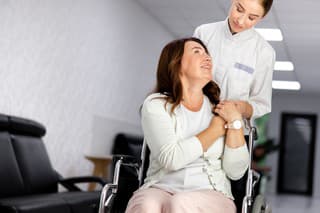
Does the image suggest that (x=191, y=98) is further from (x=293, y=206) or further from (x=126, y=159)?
(x=293, y=206)

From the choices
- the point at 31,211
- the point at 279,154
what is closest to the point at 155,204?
the point at 31,211

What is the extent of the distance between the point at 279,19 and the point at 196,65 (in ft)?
22.3

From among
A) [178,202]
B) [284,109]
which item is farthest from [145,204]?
[284,109]

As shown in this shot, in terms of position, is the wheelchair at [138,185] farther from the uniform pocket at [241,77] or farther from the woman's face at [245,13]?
the woman's face at [245,13]

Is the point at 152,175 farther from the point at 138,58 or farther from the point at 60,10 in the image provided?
the point at 138,58

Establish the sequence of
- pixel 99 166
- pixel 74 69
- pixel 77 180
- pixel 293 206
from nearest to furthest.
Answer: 1. pixel 77 180
2. pixel 74 69
3. pixel 99 166
4. pixel 293 206

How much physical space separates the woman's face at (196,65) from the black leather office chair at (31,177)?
1799 mm

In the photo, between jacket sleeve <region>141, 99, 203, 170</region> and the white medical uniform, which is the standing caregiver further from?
jacket sleeve <region>141, 99, 203, 170</region>

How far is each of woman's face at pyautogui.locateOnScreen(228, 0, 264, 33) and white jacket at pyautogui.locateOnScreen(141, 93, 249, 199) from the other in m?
0.51

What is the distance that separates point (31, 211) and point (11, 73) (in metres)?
1.95

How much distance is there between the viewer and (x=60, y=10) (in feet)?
22.5

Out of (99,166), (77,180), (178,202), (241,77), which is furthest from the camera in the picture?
(99,166)

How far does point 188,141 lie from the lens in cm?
286

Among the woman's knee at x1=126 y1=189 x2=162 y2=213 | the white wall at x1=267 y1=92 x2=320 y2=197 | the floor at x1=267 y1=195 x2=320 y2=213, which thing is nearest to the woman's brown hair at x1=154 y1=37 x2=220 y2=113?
the woman's knee at x1=126 y1=189 x2=162 y2=213
